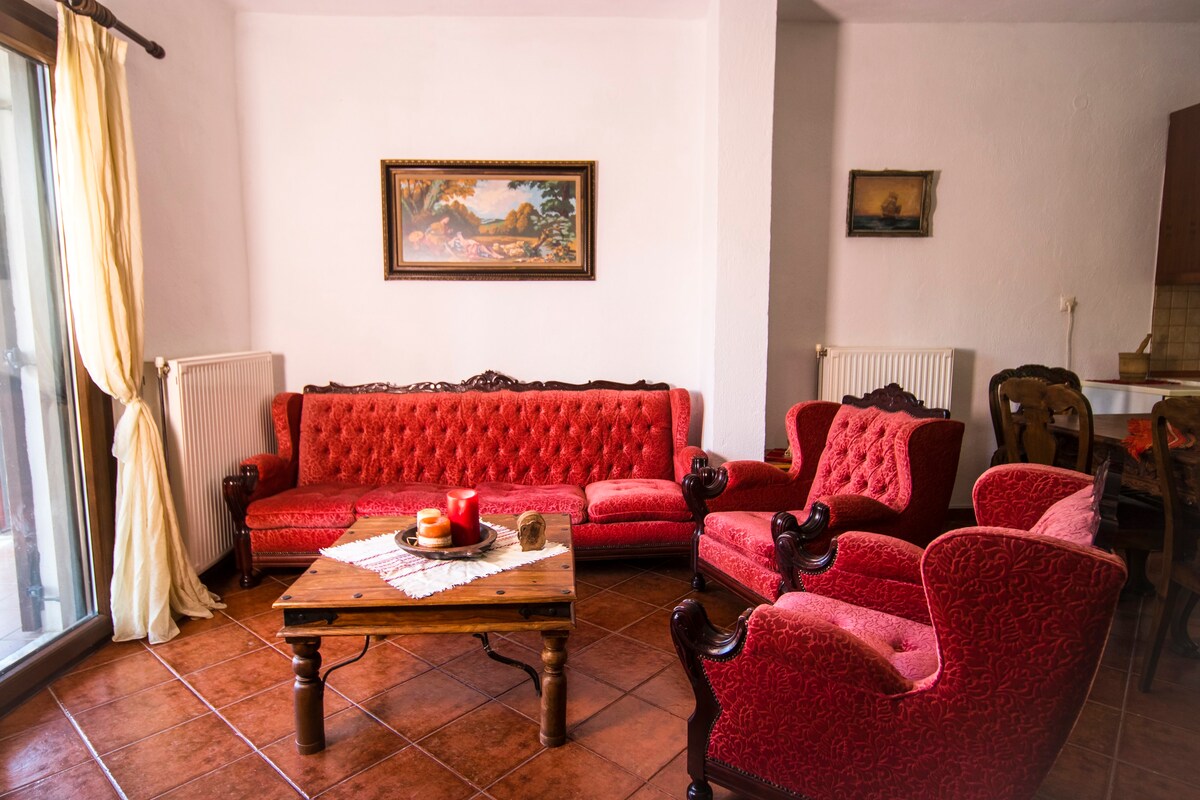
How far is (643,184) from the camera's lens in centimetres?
386

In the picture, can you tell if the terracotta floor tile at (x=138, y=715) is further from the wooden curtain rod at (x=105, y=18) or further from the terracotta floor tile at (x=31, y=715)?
the wooden curtain rod at (x=105, y=18)

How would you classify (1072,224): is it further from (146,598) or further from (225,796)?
(146,598)

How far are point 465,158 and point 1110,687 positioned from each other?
3711 millimetres

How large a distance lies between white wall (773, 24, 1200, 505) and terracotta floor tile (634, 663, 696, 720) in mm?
2389

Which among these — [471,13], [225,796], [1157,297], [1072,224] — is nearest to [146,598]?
[225,796]

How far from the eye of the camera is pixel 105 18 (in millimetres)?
2520

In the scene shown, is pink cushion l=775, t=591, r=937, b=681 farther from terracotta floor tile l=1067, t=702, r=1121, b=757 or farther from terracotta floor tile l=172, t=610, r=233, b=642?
terracotta floor tile l=172, t=610, r=233, b=642

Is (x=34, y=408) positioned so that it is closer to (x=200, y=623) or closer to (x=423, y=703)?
(x=200, y=623)

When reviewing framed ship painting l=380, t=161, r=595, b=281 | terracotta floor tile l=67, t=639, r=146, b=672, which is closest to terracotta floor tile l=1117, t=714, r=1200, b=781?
framed ship painting l=380, t=161, r=595, b=281

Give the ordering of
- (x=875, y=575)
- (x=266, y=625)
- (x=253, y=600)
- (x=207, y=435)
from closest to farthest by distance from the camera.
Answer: (x=875, y=575)
(x=266, y=625)
(x=253, y=600)
(x=207, y=435)

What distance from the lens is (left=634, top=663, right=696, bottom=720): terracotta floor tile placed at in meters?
2.15

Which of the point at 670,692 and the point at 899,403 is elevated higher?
the point at 899,403

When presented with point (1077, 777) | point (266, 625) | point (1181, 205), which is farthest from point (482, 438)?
point (1181, 205)

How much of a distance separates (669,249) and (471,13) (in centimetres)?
166
